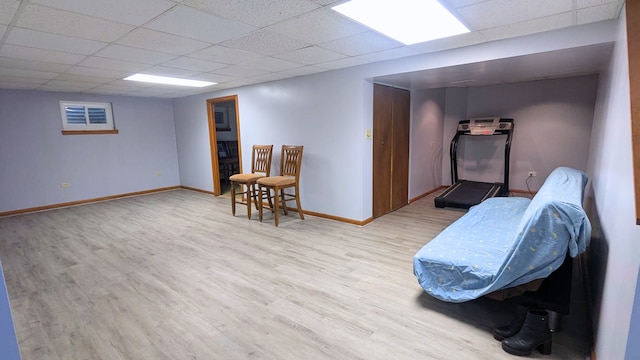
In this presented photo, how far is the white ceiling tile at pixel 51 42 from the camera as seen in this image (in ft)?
7.71

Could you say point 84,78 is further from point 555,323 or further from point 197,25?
point 555,323

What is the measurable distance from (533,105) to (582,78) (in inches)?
29.4

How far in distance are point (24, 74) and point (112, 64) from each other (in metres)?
1.45

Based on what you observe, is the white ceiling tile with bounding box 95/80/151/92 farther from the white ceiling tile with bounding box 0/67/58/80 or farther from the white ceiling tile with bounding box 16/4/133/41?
the white ceiling tile with bounding box 16/4/133/41

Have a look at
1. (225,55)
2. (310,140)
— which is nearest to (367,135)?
(310,140)

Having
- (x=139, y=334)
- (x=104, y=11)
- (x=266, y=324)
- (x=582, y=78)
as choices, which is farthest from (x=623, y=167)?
(x=582, y=78)

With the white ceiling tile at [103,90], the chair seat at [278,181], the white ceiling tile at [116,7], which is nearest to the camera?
the white ceiling tile at [116,7]

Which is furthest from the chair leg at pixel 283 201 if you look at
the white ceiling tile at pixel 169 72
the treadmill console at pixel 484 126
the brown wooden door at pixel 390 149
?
the treadmill console at pixel 484 126

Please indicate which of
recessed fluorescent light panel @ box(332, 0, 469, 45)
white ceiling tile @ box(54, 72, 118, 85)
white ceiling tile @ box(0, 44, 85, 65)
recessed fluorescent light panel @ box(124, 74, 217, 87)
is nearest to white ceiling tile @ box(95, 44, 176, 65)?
white ceiling tile @ box(0, 44, 85, 65)

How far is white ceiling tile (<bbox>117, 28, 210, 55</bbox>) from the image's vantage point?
2.43 meters

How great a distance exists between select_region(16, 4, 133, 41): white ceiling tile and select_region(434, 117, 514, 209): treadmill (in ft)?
15.1

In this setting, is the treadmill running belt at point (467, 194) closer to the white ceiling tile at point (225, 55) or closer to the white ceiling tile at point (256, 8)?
the white ceiling tile at point (225, 55)

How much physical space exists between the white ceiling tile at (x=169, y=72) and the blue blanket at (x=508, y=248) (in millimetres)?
3545

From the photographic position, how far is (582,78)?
4.98 m
